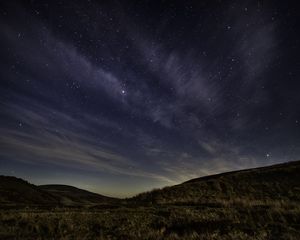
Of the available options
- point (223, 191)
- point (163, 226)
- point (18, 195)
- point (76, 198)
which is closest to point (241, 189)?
point (223, 191)

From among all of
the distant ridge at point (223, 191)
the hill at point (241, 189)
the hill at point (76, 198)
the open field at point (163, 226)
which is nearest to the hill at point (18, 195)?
the distant ridge at point (223, 191)

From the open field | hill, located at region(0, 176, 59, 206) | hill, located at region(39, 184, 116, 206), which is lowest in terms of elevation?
the open field

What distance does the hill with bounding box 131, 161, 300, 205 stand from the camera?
30.5 meters

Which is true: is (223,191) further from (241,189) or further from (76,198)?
(76,198)

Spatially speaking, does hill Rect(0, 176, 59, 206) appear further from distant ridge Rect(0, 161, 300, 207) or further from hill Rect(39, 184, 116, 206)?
hill Rect(39, 184, 116, 206)

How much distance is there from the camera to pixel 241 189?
3478 cm

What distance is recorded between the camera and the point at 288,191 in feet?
101

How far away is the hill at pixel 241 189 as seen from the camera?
30469mm

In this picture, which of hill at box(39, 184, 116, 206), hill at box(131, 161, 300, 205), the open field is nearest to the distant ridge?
hill at box(131, 161, 300, 205)

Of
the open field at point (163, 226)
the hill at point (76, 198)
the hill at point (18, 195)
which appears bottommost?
the open field at point (163, 226)

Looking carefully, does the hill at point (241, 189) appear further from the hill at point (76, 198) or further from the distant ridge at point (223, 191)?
the hill at point (76, 198)

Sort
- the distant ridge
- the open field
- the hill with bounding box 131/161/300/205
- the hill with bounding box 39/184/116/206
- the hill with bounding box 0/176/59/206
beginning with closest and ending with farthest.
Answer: the open field, the distant ridge, the hill with bounding box 131/161/300/205, the hill with bounding box 0/176/59/206, the hill with bounding box 39/184/116/206

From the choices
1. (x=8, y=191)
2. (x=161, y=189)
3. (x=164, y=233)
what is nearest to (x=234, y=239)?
(x=164, y=233)

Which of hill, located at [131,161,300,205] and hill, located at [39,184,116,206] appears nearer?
hill, located at [131,161,300,205]
